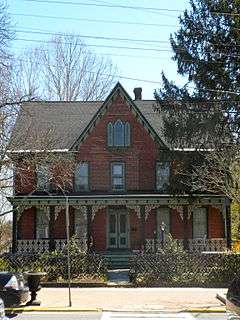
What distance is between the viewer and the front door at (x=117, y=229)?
3531 cm

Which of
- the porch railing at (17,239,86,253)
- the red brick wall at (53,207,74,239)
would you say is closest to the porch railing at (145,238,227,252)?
the porch railing at (17,239,86,253)

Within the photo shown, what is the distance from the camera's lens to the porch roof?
33500 millimetres

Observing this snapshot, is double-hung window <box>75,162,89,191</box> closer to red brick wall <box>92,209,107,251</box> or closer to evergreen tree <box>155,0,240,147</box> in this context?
red brick wall <box>92,209,107,251</box>

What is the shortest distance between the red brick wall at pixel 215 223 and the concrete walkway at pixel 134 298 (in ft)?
46.2

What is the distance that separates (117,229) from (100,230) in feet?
3.54

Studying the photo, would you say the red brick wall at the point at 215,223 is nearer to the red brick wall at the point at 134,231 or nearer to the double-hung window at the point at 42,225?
the red brick wall at the point at 134,231

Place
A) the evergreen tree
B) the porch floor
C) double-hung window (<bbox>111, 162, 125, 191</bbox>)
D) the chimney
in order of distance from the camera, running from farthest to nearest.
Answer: the chimney → double-hung window (<bbox>111, 162, 125, 191</bbox>) → the porch floor → the evergreen tree

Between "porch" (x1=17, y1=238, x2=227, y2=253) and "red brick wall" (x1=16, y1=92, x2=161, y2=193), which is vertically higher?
"red brick wall" (x1=16, y1=92, x2=161, y2=193)

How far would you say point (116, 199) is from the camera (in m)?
33.6

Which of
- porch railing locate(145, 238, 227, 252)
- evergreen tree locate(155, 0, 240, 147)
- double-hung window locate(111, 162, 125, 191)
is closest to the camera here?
evergreen tree locate(155, 0, 240, 147)

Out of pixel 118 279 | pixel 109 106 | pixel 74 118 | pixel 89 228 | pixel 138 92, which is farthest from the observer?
pixel 138 92

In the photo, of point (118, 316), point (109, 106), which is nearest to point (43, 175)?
point (109, 106)

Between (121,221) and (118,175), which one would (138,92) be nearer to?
(118,175)

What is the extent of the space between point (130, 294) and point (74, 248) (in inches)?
200
